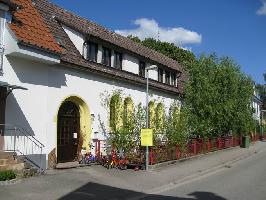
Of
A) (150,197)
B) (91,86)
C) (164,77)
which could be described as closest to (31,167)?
(150,197)

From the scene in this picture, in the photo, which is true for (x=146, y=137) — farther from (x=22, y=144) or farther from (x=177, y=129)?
(x=22, y=144)

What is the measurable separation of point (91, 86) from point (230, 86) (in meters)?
14.3

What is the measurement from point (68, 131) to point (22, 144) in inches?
151

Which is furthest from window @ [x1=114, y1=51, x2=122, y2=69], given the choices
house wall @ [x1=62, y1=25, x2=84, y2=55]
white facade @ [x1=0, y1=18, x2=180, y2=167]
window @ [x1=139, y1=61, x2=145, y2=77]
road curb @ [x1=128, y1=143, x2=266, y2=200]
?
road curb @ [x1=128, y1=143, x2=266, y2=200]

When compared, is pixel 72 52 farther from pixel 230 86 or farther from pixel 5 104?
pixel 230 86

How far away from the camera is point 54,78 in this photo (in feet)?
59.1

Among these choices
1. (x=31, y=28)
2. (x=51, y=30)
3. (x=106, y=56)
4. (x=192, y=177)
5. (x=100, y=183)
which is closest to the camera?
(x=100, y=183)

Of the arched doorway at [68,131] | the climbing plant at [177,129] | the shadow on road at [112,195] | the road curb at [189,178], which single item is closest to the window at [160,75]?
the climbing plant at [177,129]

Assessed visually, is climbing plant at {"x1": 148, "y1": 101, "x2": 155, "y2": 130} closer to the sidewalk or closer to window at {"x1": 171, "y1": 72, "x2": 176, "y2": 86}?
the sidewalk

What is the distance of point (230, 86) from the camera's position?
31.6 meters

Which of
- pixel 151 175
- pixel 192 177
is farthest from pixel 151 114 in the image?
pixel 151 175

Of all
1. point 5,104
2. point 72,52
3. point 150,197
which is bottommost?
point 150,197

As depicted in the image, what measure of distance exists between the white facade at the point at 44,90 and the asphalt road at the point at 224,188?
19.6 feet

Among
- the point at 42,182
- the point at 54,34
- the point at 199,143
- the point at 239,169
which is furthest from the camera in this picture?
the point at 199,143
